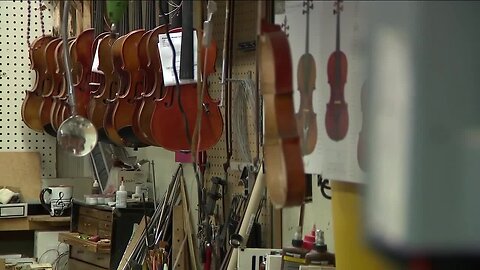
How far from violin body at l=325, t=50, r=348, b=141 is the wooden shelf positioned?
2.52m

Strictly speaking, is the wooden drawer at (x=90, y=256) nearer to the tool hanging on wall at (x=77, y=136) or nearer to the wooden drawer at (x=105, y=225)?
the wooden drawer at (x=105, y=225)

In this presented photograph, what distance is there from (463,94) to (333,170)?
37 cm

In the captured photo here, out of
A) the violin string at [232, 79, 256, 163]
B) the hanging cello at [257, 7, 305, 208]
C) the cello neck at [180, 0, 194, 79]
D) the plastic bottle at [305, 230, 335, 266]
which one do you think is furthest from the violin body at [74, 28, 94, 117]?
the hanging cello at [257, 7, 305, 208]

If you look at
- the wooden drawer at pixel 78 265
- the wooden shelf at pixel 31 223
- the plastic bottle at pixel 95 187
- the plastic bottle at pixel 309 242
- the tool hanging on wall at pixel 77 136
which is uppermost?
the tool hanging on wall at pixel 77 136

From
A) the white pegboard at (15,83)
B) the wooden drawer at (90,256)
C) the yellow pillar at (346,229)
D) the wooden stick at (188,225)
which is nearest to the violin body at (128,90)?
the wooden stick at (188,225)

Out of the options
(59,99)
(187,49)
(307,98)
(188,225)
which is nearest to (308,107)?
(307,98)

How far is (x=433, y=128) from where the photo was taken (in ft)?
2.47

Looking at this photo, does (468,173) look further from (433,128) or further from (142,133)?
(142,133)

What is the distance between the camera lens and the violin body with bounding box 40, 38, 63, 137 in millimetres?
3160

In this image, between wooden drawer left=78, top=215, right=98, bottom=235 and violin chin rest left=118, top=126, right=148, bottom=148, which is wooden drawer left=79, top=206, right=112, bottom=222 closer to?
wooden drawer left=78, top=215, right=98, bottom=235

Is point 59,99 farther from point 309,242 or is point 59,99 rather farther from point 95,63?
point 309,242

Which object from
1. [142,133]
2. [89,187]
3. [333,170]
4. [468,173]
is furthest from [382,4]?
[89,187]

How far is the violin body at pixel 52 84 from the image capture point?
124 inches

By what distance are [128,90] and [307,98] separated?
123 cm
